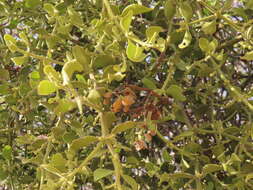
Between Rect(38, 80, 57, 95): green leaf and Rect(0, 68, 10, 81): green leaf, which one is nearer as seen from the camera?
Rect(38, 80, 57, 95): green leaf

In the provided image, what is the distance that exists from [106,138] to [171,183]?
229mm

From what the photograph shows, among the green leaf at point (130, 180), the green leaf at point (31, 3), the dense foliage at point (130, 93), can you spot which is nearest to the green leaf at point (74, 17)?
the dense foliage at point (130, 93)

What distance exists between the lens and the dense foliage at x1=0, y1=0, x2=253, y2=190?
1.86 feet

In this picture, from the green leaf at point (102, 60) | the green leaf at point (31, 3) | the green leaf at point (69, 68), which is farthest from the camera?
the green leaf at point (31, 3)

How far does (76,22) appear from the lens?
690 millimetres

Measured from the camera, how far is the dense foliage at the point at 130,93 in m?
0.57

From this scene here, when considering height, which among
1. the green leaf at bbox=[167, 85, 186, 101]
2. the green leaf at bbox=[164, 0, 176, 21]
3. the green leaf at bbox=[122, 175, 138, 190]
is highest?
the green leaf at bbox=[164, 0, 176, 21]

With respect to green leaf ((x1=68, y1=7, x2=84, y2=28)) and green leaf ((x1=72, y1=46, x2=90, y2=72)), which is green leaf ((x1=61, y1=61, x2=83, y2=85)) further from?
green leaf ((x1=68, y1=7, x2=84, y2=28))

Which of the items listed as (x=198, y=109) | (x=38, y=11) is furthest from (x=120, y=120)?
(x=38, y=11)

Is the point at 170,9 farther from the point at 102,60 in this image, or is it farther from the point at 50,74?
the point at 50,74

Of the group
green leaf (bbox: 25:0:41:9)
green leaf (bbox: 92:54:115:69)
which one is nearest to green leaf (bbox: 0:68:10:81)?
green leaf (bbox: 25:0:41:9)

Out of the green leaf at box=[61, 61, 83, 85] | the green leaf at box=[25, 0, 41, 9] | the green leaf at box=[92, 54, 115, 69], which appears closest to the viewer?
the green leaf at box=[61, 61, 83, 85]

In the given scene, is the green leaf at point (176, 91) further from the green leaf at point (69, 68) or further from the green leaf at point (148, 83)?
the green leaf at point (69, 68)

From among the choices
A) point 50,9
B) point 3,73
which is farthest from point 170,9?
point 3,73
